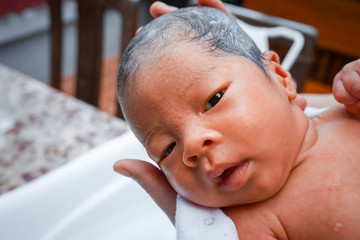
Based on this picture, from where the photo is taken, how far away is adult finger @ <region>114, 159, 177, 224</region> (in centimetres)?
49

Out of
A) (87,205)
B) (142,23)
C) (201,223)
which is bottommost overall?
(142,23)

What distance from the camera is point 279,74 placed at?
49 cm

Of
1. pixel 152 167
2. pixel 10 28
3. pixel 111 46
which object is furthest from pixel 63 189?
pixel 111 46

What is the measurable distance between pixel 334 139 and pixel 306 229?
0.12m

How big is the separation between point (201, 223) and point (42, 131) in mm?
500

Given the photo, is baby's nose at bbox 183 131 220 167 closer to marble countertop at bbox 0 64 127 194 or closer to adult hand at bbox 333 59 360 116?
adult hand at bbox 333 59 360 116

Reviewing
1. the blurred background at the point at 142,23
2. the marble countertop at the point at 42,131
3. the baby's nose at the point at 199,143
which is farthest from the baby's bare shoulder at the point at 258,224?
the blurred background at the point at 142,23

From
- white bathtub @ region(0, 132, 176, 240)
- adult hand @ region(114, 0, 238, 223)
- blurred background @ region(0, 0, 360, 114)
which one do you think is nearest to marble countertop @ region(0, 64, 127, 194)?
white bathtub @ region(0, 132, 176, 240)

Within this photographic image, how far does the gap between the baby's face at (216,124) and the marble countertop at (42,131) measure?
39 centimetres

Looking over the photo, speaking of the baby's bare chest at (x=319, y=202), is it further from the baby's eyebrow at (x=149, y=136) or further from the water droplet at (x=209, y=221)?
the baby's eyebrow at (x=149, y=136)

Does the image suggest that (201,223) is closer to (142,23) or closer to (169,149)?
(169,149)

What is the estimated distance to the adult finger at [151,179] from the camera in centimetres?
49

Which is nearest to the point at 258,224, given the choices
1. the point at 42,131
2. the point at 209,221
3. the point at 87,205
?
the point at 209,221

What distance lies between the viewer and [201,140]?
0.38 metres
